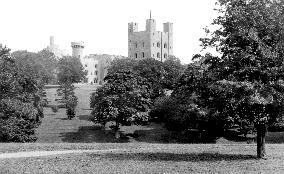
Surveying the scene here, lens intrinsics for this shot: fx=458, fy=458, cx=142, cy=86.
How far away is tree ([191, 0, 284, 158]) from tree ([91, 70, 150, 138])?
4067 cm

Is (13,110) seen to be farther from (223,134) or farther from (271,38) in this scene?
(271,38)

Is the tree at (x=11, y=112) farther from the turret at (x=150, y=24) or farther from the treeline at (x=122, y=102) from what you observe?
the turret at (x=150, y=24)

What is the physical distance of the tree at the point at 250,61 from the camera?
2309 cm

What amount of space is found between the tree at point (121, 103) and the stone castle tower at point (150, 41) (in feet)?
358

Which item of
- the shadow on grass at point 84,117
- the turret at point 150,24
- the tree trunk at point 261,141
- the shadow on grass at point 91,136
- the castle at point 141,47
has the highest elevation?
the turret at point 150,24

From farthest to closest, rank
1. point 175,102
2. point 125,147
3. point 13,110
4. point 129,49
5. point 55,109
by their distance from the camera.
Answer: point 129,49
point 55,109
point 175,102
point 13,110
point 125,147

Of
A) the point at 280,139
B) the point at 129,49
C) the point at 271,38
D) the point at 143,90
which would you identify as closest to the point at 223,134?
the point at 280,139

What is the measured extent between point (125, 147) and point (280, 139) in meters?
34.1

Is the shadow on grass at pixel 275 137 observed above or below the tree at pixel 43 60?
below

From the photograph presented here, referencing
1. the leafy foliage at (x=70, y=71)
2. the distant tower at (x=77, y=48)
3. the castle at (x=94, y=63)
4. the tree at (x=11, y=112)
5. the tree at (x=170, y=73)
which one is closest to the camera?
the tree at (x=11, y=112)

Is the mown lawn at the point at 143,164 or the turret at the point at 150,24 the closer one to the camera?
the mown lawn at the point at 143,164

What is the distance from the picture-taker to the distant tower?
7627 inches

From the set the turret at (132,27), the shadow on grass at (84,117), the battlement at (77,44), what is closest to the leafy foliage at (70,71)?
the shadow on grass at (84,117)

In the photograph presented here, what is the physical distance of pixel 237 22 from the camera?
937 inches
